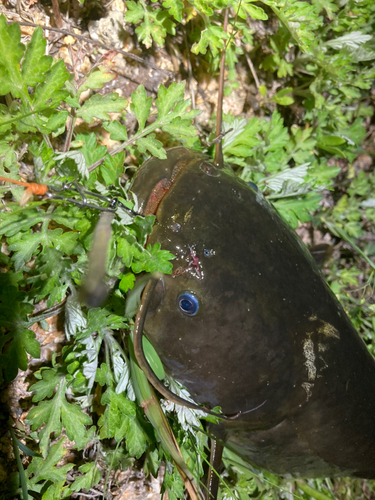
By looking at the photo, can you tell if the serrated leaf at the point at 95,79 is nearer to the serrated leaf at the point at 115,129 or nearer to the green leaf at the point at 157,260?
the serrated leaf at the point at 115,129

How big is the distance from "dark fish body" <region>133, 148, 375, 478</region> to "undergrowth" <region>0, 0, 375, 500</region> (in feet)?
0.51

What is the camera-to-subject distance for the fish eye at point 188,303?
1897 millimetres

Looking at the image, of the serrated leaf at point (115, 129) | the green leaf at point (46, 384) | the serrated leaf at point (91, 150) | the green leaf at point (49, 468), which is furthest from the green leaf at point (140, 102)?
the green leaf at point (49, 468)

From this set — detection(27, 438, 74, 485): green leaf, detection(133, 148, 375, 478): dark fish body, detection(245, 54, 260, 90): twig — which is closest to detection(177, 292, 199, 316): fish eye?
detection(133, 148, 375, 478): dark fish body

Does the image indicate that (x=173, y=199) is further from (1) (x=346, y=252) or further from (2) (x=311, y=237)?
(1) (x=346, y=252)

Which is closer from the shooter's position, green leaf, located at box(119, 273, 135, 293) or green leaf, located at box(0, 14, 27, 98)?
green leaf, located at box(0, 14, 27, 98)

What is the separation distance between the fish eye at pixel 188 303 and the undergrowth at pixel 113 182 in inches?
8.4

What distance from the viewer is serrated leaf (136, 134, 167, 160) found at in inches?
81.3

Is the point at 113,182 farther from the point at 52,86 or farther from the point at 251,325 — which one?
the point at 251,325

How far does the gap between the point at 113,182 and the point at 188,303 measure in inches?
26.3

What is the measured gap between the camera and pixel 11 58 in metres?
1.70

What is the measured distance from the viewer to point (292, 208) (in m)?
2.86

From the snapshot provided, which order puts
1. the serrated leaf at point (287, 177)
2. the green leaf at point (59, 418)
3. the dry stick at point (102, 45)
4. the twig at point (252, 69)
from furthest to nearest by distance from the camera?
the twig at point (252, 69) → the serrated leaf at point (287, 177) → the dry stick at point (102, 45) → the green leaf at point (59, 418)

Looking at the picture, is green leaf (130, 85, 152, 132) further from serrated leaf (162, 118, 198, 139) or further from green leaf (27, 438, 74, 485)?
green leaf (27, 438, 74, 485)
